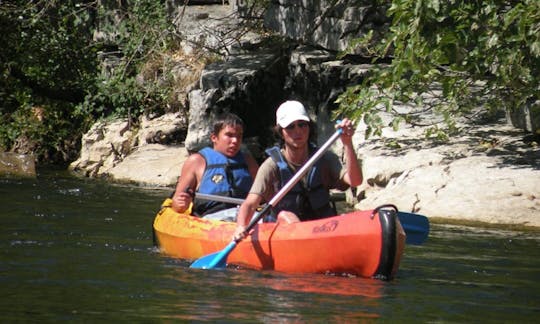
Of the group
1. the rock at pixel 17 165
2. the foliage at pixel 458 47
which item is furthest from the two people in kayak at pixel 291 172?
the rock at pixel 17 165

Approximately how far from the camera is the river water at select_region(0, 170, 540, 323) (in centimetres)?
529

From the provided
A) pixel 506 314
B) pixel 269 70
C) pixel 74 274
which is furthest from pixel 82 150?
pixel 506 314

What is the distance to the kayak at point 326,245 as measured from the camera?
20.9ft

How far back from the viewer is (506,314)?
18.3ft

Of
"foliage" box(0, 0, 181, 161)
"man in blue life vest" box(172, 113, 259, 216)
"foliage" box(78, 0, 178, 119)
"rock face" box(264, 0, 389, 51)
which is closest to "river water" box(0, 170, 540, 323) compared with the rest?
"man in blue life vest" box(172, 113, 259, 216)

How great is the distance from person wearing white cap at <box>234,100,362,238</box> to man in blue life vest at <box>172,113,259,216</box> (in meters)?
0.76

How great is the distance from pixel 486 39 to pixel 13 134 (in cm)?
846

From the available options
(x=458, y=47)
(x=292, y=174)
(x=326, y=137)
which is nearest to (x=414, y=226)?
(x=292, y=174)

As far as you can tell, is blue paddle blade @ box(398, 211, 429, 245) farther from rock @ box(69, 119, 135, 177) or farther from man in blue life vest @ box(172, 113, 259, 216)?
rock @ box(69, 119, 135, 177)

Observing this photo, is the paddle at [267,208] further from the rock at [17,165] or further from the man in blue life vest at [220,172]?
the rock at [17,165]

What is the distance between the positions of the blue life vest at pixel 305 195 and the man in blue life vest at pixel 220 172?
0.74m

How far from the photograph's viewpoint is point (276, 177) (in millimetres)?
6969

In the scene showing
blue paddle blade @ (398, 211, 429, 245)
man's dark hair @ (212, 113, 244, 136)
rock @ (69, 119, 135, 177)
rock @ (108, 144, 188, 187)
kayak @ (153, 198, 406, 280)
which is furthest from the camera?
rock @ (69, 119, 135, 177)

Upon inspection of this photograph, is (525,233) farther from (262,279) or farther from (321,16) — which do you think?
(321,16)
